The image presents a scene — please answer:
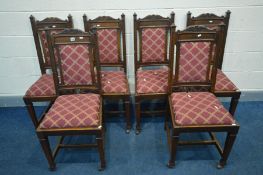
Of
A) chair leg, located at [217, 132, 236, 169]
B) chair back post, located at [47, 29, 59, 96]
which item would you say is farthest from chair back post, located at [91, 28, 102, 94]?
chair leg, located at [217, 132, 236, 169]

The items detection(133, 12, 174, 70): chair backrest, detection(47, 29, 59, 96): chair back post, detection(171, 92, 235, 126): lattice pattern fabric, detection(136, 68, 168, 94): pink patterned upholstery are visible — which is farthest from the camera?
detection(133, 12, 174, 70): chair backrest

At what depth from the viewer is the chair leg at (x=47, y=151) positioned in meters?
1.86

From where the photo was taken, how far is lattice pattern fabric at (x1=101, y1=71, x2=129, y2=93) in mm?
2258

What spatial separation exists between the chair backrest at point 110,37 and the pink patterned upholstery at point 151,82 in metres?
0.28

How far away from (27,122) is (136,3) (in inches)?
70.4

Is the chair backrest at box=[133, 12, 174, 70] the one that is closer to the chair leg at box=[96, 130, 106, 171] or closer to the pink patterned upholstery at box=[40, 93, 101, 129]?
the pink patterned upholstery at box=[40, 93, 101, 129]

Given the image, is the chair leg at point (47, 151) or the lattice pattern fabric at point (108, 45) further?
the lattice pattern fabric at point (108, 45)

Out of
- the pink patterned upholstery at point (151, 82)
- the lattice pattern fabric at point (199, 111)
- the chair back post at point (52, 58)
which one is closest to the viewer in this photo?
the lattice pattern fabric at point (199, 111)

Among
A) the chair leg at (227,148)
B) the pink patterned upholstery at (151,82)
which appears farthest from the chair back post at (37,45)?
the chair leg at (227,148)

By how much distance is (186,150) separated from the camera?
2.24 meters

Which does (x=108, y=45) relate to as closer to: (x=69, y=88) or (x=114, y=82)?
(x=114, y=82)

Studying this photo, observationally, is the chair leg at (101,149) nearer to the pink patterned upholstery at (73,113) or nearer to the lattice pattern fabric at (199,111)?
the pink patterned upholstery at (73,113)

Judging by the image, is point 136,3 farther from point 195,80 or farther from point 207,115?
point 207,115

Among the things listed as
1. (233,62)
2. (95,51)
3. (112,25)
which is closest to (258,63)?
(233,62)
